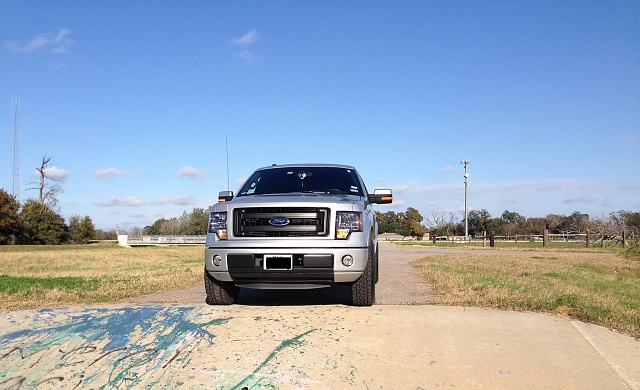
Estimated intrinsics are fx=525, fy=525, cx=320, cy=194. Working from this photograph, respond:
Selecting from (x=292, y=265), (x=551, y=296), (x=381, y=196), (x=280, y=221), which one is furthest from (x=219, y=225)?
(x=551, y=296)

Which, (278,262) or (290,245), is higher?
(290,245)

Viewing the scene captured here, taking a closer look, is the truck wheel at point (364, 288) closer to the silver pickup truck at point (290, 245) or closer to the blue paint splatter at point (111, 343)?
the silver pickup truck at point (290, 245)

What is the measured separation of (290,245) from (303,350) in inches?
63.0

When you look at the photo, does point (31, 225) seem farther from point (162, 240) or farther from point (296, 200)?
point (296, 200)

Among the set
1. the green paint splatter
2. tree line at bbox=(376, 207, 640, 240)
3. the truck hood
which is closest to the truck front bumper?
the truck hood

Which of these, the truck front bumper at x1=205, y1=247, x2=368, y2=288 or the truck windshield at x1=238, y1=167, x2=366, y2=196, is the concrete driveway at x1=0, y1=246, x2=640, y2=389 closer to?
the truck front bumper at x1=205, y1=247, x2=368, y2=288

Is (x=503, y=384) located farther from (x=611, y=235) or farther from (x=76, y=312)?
(x=611, y=235)

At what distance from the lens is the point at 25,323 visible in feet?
16.0

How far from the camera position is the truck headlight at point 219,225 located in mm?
5905

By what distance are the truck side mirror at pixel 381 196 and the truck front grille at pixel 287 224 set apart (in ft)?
5.49

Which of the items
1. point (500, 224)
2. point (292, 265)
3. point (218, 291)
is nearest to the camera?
point (292, 265)

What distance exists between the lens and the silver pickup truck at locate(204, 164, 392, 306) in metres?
5.54

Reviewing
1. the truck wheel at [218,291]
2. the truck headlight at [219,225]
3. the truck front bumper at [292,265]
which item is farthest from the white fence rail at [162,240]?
the truck front bumper at [292,265]

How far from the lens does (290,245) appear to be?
5.56 meters
